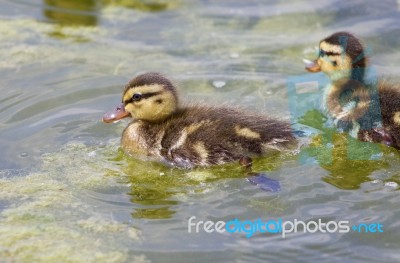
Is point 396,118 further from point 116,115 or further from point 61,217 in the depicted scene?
point 61,217

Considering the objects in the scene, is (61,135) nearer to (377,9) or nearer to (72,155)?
(72,155)

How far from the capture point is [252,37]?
6391 millimetres

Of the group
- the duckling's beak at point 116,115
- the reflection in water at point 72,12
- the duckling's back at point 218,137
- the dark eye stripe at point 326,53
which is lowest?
the duckling's back at point 218,137

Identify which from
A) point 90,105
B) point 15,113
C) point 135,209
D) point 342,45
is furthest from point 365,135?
point 15,113

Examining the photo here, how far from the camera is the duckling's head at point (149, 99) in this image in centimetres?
450

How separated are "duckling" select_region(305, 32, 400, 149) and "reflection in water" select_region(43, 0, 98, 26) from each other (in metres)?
2.34

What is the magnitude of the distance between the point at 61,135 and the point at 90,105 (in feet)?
1.50

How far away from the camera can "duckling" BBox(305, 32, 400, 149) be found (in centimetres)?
447

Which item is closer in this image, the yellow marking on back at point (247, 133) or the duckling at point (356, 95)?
the yellow marking on back at point (247, 133)

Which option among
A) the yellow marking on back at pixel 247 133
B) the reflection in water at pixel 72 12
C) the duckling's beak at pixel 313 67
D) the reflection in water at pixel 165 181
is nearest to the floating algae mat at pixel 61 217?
the reflection in water at pixel 165 181

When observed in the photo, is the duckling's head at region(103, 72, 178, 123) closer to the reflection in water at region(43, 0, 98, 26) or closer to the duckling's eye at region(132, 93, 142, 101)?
the duckling's eye at region(132, 93, 142, 101)

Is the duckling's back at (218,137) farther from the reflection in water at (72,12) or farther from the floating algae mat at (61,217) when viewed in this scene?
the reflection in water at (72,12)

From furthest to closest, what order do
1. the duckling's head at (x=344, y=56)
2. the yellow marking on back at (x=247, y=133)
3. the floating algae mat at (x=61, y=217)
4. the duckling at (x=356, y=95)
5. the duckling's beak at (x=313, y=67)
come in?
the duckling's beak at (x=313, y=67) → the duckling's head at (x=344, y=56) → the duckling at (x=356, y=95) → the yellow marking on back at (x=247, y=133) → the floating algae mat at (x=61, y=217)

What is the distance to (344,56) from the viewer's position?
5004 mm
